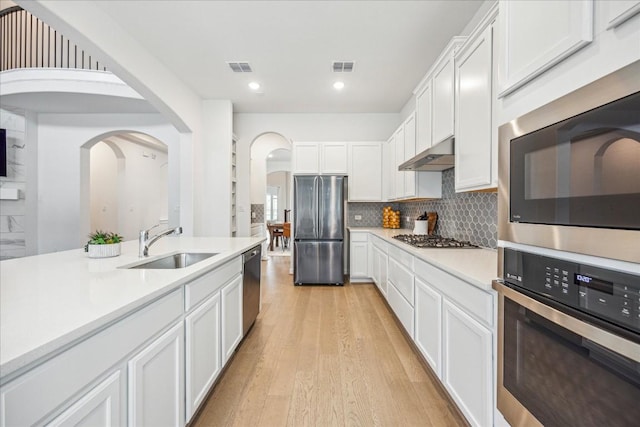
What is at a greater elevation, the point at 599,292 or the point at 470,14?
the point at 470,14

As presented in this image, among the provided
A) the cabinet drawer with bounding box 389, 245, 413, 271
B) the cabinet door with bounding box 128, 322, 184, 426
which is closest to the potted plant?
the cabinet door with bounding box 128, 322, 184, 426

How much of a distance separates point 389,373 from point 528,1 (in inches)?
89.1

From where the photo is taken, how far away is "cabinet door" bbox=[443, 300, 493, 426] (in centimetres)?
130

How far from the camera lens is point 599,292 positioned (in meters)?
0.75

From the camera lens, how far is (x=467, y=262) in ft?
5.96

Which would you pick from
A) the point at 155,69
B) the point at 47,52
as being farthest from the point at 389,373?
the point at 47,52

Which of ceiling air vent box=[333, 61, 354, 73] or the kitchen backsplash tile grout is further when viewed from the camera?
ceiling air vent box=[333, 61, 354, 73]

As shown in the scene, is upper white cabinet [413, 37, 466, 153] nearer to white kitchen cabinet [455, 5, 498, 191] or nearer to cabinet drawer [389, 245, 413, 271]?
white kitchen cabinet [455, 5, 498, 191]

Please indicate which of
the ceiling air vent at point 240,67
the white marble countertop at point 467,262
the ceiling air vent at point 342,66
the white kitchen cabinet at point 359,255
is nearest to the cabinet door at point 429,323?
the white marble countertop at point 467,262

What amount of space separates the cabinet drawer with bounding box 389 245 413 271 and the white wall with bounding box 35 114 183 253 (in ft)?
12.9

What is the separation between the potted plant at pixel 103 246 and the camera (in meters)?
1.90

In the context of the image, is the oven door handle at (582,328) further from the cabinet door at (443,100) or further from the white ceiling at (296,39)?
the white ceiling at (296,39)

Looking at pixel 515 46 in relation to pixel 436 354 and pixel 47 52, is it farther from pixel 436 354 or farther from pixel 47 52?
pixel 47 52

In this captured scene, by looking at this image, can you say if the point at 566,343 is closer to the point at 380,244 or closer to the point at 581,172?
the point at 581,172
